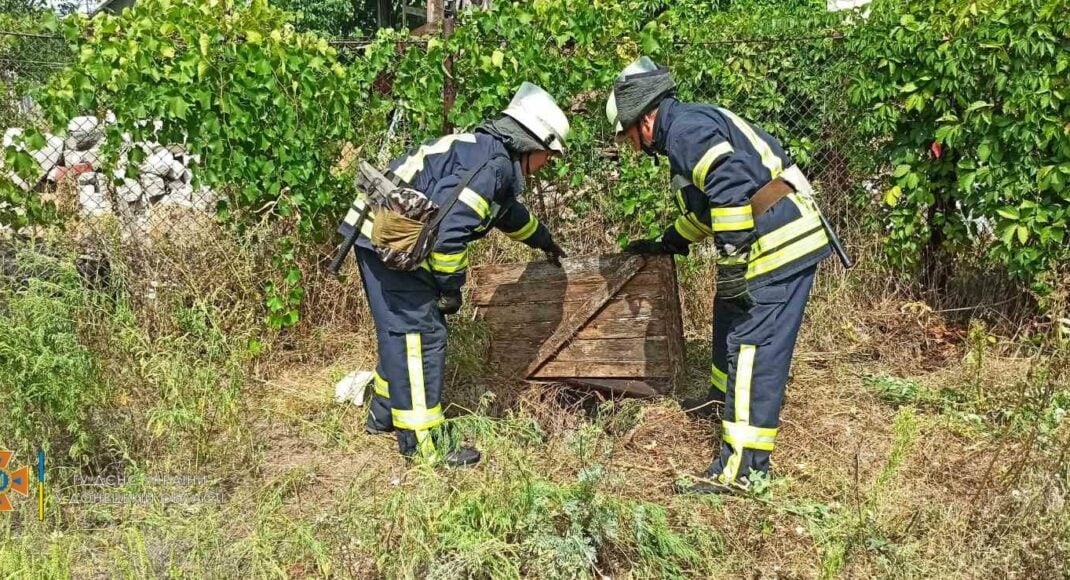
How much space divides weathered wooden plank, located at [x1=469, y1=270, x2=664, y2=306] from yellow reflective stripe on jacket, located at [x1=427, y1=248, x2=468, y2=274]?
796mm

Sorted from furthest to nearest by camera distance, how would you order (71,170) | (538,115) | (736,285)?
(71,170) → (538,115) → (736,285)

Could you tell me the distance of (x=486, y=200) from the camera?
366 cm

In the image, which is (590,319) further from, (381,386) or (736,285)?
(381,386)

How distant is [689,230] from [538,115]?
3.20 feet

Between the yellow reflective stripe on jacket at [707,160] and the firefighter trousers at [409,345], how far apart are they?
1.37 metres

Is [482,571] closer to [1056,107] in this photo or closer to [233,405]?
[233,405]

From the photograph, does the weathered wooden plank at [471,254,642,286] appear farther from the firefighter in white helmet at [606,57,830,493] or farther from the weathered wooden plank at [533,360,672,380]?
the firefighter in white helmet at [606,57,830,493]

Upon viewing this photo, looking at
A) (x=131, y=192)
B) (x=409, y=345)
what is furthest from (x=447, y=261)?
(x=131, y=192)

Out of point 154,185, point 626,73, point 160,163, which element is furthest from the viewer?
point 160,163

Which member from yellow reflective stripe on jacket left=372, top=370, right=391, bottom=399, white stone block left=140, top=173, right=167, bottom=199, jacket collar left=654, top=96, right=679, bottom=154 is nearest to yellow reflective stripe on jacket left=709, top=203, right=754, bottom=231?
jacket collar left=654, top=96, right=679, bottom=154

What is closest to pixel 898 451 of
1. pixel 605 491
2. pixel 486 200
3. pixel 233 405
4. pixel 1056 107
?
pixel 605 491

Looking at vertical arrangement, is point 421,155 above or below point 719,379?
above

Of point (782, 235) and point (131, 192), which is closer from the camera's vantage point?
point (782, 235)

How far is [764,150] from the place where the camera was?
11.6 feet
